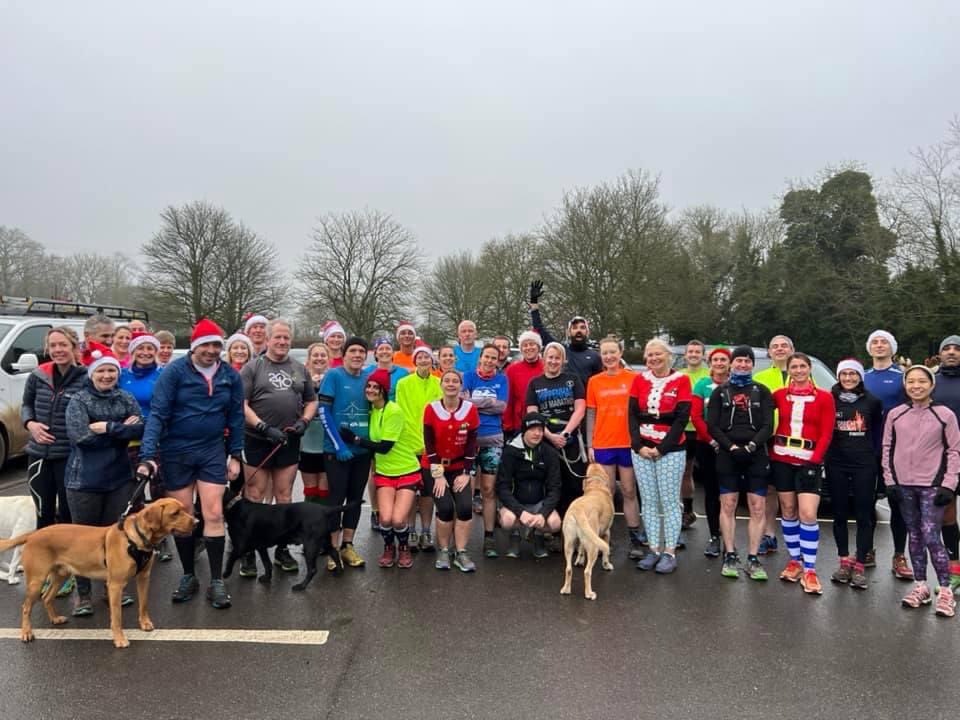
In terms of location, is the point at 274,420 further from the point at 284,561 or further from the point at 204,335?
the point at 284,561

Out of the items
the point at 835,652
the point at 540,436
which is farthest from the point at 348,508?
the point at 835,652

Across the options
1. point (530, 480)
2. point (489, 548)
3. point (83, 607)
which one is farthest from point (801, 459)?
point (83, 607)

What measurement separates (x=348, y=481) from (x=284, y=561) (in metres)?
0.88

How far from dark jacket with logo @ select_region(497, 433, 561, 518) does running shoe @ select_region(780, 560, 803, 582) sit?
6.69ft

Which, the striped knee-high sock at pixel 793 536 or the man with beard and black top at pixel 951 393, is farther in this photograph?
the striped knee-high sock at pixel 793 536

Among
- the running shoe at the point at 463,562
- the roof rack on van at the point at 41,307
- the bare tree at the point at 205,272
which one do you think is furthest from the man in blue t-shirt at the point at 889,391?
the bare tree at the point at 205,272

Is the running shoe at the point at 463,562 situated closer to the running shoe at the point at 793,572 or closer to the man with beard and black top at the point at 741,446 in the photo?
the man with beard and black top at the point at 741,446

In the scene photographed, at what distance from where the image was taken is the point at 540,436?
215 inches

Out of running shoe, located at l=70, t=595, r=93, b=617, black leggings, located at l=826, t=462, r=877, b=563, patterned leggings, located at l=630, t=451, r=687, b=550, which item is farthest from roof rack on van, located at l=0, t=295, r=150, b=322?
black leggings, located at l=826, t=462, r=877, b=563

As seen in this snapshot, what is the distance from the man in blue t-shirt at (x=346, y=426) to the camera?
518cm

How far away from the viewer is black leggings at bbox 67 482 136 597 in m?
4.25

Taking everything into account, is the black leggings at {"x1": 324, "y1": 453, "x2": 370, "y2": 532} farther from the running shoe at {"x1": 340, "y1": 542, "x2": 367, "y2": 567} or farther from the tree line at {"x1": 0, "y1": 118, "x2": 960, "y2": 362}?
the tree line at {"x1": 0, "y1": 118, "x2": 960, "y2": 362}

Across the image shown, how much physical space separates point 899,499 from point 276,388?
17.5ft

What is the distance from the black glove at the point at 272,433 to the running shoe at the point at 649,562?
3.38m
